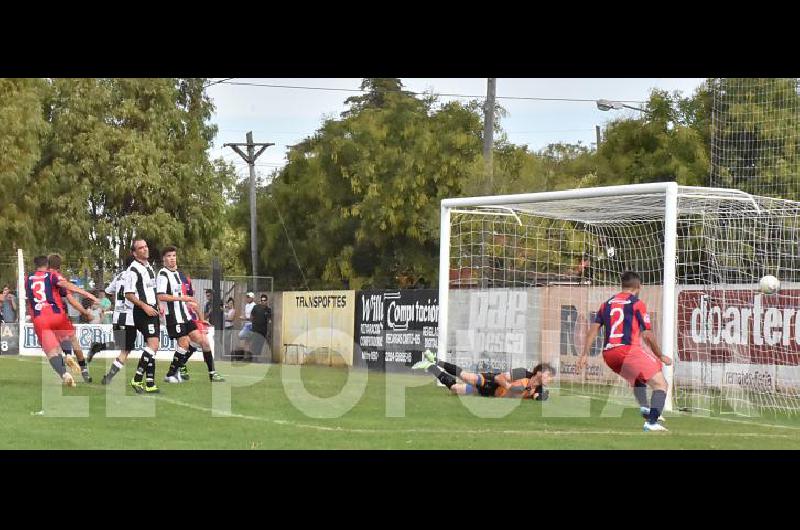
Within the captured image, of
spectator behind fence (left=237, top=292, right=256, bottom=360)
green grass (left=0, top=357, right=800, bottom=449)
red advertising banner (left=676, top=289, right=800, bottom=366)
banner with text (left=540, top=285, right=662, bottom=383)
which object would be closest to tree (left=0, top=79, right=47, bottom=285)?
spectator behind fence (left=237, top=292, right=256, bottom=360)

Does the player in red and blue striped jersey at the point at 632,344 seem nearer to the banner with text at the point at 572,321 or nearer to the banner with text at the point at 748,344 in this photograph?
the banner with text at the point at 748,344

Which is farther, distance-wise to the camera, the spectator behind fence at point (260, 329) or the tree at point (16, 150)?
the tree at point (16, 150)

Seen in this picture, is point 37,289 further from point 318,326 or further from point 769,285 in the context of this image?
point 318,326

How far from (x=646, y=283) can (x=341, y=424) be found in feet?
37.2

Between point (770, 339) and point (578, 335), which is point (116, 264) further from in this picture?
point (770, 339)

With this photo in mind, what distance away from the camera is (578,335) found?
2342 centimetres

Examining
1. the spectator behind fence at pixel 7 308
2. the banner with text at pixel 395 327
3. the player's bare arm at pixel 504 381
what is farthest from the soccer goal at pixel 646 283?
the spectator behind fence at pixel 7 308

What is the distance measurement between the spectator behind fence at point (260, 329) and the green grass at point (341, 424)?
43.3 ft

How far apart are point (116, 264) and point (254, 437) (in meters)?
41.4

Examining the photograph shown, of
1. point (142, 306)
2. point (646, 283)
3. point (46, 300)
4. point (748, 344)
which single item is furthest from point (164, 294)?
point (646, 283)

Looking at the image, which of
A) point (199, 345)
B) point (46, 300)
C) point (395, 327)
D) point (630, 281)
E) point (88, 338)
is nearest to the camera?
point (630, 281)

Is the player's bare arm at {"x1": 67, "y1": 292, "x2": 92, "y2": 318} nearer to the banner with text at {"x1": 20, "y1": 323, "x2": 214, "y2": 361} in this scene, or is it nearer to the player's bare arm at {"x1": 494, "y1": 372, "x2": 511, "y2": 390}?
the player's bare arm at {"x1": 494, "y1": 372, "x2": 511, "y2": 390}

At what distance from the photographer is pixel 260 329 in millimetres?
32938

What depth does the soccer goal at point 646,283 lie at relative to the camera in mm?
18656
